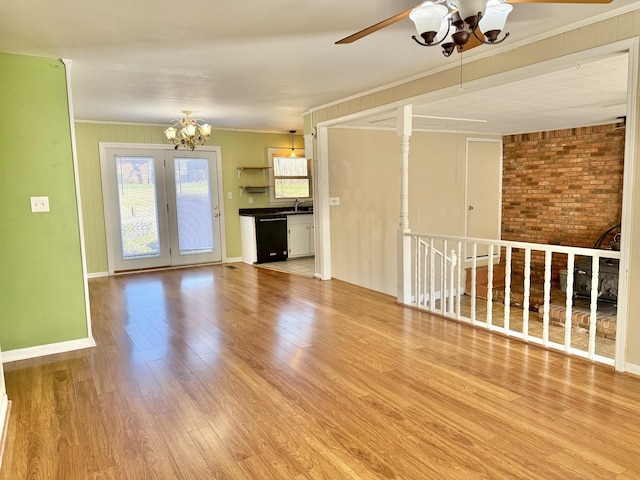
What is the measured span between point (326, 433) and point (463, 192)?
6223mm

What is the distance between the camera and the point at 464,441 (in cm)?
213

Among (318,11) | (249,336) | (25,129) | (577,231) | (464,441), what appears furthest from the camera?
(577,231)

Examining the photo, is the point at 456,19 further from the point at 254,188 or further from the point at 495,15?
the point at 254,188

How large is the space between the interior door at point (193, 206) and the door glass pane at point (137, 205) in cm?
28

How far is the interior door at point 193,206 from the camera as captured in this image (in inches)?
281

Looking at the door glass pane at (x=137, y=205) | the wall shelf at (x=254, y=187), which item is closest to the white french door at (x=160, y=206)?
the door glass pane at (x=137, y=205)

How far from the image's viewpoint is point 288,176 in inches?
322

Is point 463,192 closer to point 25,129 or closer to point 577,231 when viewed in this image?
point 577,231

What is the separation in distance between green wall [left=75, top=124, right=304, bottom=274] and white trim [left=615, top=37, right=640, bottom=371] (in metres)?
5.80

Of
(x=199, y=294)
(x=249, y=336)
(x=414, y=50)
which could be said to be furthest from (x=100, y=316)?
(x=414, y=50)

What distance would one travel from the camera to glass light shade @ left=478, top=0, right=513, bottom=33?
206cm

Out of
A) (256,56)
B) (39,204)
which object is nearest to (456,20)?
(256,56)

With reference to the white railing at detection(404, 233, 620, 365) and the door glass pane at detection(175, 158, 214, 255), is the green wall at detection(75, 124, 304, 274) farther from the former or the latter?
the white railing at detection(404, 233, 620, 365)

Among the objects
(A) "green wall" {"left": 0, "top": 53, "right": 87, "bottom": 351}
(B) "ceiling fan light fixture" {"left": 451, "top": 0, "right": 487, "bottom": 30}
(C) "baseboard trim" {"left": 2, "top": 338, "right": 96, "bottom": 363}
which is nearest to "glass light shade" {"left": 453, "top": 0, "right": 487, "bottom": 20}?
(B) "ceiling fan light fixture" {"left": 451, "top": 0, "right": 487, "bottom": 30}
